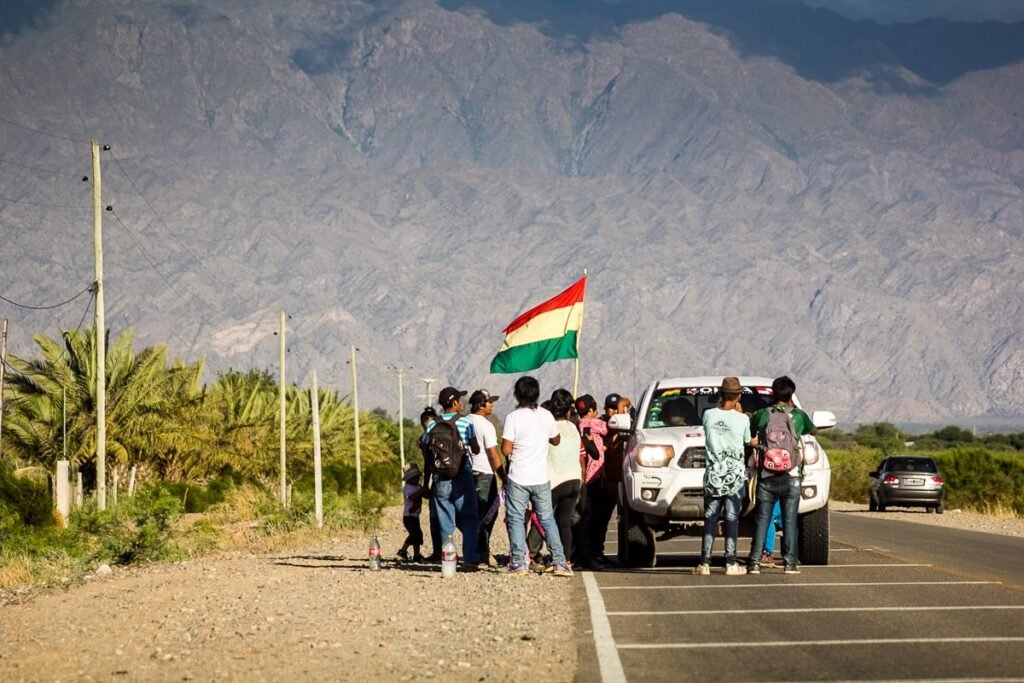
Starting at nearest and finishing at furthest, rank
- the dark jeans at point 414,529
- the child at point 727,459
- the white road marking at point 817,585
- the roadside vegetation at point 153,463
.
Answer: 1. the white road marking at point 817,585
2. the child at point 727,459
3. the dark jeans at point 414,529
4. the roadside vegetation at point 153,463

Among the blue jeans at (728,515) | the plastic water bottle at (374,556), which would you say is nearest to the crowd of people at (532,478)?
the plastic water bottle at (374,556)

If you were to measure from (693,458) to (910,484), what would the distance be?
1071 inches

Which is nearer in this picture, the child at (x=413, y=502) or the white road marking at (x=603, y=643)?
the white road marking at (x=603, y=643)

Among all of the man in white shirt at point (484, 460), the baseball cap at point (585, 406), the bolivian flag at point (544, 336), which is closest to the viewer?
the man in white shirt at point (484, 460)

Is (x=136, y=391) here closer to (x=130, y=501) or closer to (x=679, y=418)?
(x=130, y=501)

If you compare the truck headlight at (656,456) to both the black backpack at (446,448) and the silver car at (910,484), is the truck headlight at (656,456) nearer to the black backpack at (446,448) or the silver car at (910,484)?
the black backpack at (446,448)

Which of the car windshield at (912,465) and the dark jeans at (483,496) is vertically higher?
the dark jeans at (483,496)

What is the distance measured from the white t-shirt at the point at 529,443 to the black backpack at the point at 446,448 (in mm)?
694

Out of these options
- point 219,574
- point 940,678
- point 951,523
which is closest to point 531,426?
point 219,574

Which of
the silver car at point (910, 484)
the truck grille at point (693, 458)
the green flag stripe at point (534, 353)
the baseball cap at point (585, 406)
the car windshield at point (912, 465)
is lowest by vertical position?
the silver car at point (910, 484)

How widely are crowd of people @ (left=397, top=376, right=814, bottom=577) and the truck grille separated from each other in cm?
50

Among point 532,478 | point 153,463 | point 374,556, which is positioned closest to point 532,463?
point 532,478

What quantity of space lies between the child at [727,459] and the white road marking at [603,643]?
5.37ft

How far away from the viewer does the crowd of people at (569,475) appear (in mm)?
17156
